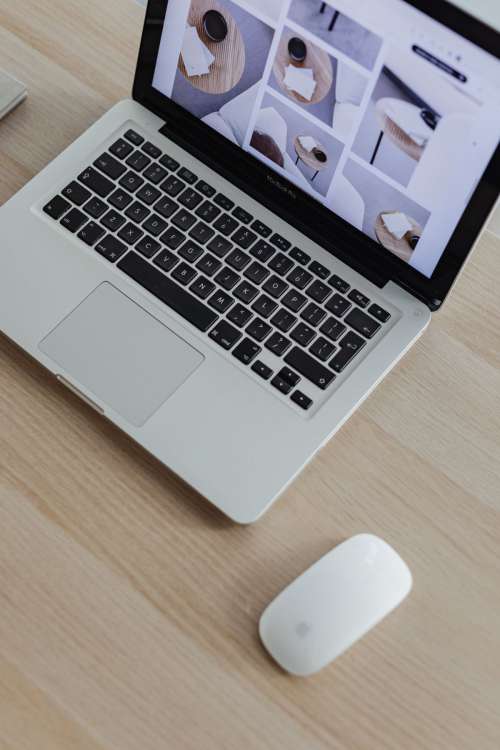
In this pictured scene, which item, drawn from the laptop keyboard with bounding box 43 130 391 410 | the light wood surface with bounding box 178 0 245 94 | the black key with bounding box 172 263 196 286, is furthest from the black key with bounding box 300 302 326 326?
the light wood surface with bounding box 178 0 245 94

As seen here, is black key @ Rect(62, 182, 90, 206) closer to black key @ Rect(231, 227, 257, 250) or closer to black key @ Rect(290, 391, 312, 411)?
black key @ Rect(231, 227, 257, 250)

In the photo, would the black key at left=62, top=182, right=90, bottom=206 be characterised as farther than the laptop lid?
Yes

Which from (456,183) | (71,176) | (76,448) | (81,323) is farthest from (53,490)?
(456,183)

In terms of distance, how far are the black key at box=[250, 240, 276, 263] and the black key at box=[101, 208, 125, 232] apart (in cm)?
12

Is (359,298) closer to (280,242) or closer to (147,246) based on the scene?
(280,242)

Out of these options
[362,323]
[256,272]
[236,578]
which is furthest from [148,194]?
[236,578]

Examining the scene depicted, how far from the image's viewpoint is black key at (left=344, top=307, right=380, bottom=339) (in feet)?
2.71

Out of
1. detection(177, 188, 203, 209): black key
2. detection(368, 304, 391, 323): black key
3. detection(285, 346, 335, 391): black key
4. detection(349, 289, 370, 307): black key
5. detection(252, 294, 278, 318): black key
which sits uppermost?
detection(177, 188, 203, 209): black key

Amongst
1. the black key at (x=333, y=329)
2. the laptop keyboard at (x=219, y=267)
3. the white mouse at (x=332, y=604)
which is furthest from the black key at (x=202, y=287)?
the white mouse at (x=332, y=604)

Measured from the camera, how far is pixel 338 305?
32.8 inches

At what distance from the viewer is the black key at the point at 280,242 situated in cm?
86

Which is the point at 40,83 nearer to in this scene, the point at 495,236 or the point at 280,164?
the point at 280,164

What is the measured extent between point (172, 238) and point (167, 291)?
0.17 ft

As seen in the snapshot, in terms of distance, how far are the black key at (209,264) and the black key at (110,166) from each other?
0.38ft
